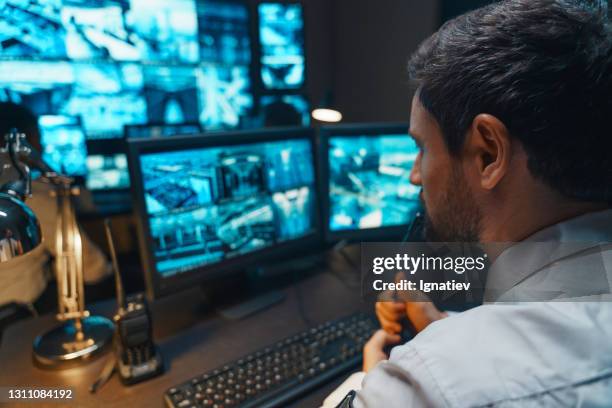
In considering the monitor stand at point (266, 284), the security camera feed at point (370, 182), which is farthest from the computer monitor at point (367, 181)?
the monitor stand at point (266, 284)

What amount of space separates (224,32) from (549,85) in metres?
2.26

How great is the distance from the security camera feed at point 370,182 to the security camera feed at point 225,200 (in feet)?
0.29

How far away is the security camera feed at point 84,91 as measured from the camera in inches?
74.9

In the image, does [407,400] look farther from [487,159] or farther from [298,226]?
[298,226]

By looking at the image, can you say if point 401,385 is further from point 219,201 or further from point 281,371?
point 219,201

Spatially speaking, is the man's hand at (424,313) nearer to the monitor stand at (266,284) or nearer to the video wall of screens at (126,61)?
the monitor stand at (266,284)

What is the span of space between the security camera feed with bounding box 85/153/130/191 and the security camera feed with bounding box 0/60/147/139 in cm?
11

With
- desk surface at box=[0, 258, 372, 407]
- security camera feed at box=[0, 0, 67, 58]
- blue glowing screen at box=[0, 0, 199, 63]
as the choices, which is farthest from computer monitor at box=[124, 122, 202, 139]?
desk surface at box=[0, 258, 372, 407]

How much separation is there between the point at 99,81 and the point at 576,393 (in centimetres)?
229

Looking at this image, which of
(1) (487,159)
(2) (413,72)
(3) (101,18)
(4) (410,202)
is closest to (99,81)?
(3) (101,18)

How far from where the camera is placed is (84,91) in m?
2.09

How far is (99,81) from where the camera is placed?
6.95ft

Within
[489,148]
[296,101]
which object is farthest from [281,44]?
[489,148]

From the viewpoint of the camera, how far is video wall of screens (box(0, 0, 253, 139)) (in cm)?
189
